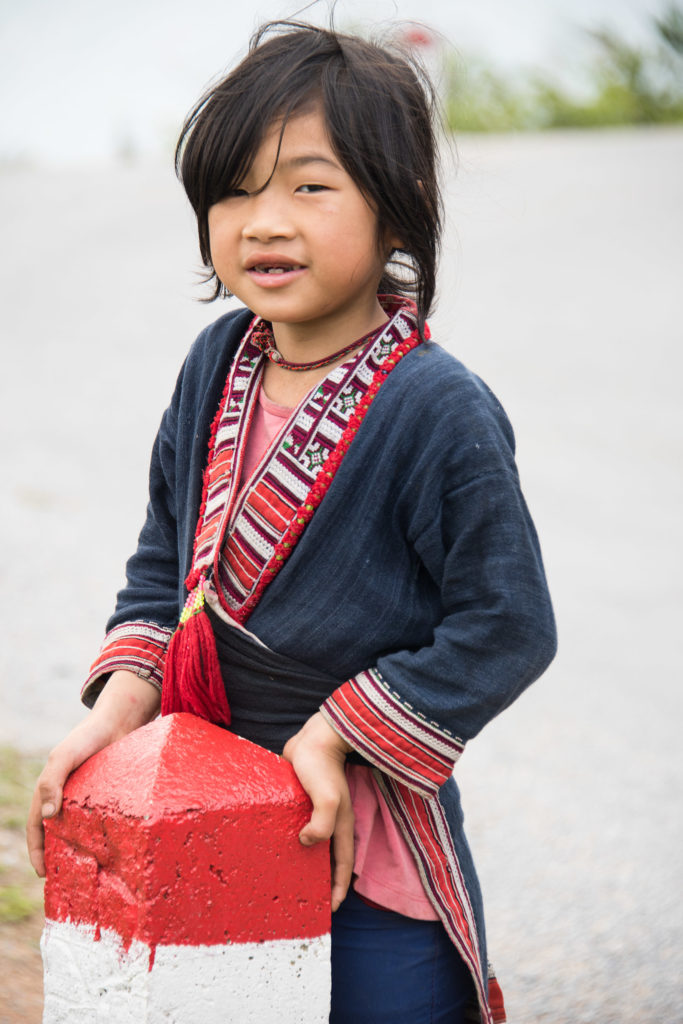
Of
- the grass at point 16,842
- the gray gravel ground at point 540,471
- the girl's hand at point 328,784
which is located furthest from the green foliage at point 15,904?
the girl's hand at point 328,784

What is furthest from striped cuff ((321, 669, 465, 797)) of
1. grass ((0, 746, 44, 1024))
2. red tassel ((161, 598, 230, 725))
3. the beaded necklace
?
grass ((0, 746, 44, 1024))

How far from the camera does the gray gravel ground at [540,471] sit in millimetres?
3229

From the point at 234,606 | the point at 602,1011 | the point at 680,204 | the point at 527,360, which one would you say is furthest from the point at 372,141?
the point at 680,204

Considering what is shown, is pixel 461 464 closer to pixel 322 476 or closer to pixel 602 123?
pixel 322 476

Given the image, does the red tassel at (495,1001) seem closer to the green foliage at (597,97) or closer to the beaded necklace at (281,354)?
the beaded necklace at (281,354)

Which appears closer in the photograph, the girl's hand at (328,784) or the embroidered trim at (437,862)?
the girl's hand at (328,784)

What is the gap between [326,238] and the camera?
51.8 inches

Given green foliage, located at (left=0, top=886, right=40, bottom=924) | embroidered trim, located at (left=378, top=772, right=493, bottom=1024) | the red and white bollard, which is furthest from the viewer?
green foliage, located at (left=0, top=886, right=40, bottom=924)

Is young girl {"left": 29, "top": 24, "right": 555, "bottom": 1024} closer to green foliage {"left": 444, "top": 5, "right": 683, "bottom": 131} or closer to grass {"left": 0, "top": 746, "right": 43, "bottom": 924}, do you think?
grass {"left": 0, "top": 746, "right": 43, "bottom": 924}

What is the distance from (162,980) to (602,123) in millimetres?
15961

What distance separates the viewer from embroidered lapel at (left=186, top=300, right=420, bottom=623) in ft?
4.42

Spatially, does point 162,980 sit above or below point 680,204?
below

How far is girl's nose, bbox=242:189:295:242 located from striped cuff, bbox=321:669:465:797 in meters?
0.53

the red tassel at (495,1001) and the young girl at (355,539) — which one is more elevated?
the young girl at (355,539)
